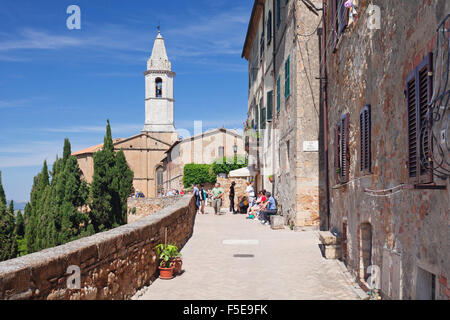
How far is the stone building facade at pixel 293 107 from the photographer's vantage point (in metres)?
13.7

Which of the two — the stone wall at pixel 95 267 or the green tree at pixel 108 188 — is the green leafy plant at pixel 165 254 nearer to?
the stone wall at pixel 95 267

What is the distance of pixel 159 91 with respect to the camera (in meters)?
70.8

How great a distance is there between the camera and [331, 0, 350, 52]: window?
8.80m

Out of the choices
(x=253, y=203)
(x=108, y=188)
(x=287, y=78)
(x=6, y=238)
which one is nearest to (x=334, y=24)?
(x=287, y=78)

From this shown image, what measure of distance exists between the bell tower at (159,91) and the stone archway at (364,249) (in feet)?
208

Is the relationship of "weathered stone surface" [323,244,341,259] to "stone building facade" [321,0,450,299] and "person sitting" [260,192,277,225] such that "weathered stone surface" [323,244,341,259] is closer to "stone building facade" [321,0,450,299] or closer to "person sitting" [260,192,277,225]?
"stone building facade" [321,0,450,299]

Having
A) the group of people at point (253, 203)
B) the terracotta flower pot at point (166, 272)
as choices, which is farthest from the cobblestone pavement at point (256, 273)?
the group of people at point (253, 203)

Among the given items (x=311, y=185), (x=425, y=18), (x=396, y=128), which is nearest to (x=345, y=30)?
(x=396, y=128)

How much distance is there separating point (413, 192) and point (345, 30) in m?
4.74

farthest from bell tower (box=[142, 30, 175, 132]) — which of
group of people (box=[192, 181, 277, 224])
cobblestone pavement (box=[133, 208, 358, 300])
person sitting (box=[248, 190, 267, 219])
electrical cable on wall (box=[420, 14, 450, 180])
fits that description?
electrical cable on wall (box=[420, 14, 450, 180])

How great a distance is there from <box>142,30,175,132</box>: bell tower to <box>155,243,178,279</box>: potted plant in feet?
204

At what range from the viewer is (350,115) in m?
8.52

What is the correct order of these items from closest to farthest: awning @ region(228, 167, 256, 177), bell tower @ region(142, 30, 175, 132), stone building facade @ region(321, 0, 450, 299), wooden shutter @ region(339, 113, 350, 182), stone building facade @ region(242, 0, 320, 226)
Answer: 1. stone building facade @ region(321, 0, 450, 299)
2. wooden shutter @ region(339, 113, 350, 182)
3. stone building facade @ region(242, 0, 320, 226)
4. awning @ region(228, 167, 256, 177)
5. bell tower @ region(142, 30, 175, 132)

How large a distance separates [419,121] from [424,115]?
0.09 m
